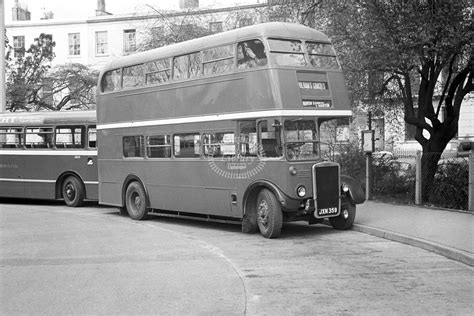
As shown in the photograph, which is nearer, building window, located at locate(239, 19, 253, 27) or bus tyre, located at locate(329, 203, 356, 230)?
bus tyre, located at locate(329, 203, 356, 230)

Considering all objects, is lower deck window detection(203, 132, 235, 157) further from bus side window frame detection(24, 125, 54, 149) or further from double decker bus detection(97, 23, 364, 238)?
bus side window frame detection(24, 125, 54, 149)

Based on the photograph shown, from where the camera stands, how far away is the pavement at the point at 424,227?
31.5 ft

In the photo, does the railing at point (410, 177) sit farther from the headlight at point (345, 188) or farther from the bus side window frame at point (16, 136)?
the bus side window frame at point (16, 136)

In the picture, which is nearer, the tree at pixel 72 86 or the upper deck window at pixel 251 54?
the upper deck window at pixel 251 54

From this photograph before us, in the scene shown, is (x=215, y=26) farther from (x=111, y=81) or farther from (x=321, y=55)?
(x=321, y=55)

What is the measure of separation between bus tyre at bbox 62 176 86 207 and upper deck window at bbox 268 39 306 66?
9.60 meters

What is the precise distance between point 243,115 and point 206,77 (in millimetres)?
1528

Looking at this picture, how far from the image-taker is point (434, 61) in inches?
616

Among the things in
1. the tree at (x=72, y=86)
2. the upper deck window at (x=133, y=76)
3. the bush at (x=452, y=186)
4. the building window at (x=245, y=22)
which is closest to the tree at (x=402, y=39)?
the bush at (x=452, y=186)

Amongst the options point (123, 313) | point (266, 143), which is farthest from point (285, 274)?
point (266, 143)

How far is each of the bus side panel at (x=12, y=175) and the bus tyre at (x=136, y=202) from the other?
585 centimetres

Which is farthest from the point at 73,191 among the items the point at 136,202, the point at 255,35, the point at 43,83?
the point at 43,83

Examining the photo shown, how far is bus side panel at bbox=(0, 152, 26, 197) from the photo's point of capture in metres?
19.2

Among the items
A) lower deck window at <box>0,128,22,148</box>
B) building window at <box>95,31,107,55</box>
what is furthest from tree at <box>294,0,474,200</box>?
building window at <box>95,31,107,55</box>
